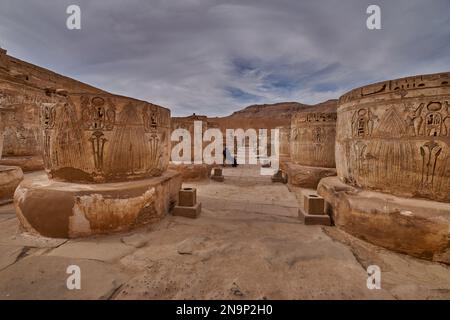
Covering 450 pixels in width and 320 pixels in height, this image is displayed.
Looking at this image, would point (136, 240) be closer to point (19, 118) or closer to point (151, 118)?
point (151, 118)

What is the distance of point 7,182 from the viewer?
386cm

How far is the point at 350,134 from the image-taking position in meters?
3.08

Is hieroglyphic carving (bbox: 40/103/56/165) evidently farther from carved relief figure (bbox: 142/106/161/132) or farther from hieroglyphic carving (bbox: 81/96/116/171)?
carved relief figure (bbox: 142/106/161/132)

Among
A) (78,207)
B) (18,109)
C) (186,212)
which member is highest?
(18,109)

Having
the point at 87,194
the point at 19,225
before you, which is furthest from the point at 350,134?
the point at 19,225

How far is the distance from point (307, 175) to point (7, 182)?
6123mm

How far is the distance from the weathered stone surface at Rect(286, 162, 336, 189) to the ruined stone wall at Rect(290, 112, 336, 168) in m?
0.25

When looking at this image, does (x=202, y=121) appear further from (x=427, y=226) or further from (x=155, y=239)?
(x=427, y=226)

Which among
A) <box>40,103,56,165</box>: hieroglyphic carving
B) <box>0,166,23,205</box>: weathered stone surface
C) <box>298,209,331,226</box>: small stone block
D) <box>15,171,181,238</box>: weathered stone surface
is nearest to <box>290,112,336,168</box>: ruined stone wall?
<box>298,209,331,226</box>: small stone block

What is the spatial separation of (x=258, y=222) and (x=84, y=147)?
2.51 metres

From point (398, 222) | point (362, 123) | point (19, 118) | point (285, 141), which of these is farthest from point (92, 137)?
point (285, 141)

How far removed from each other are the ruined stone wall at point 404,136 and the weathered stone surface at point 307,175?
8.07ft

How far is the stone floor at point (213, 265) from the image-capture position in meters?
1.59
